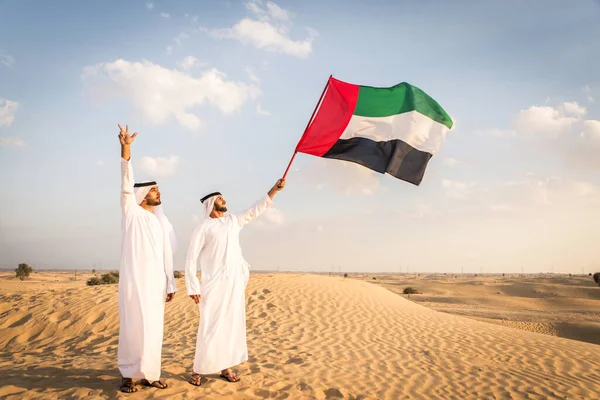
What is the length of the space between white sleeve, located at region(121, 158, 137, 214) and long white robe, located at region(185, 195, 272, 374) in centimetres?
88

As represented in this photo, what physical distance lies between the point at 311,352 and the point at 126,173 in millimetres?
4808

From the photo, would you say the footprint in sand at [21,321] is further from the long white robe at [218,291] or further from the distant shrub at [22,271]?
the distant shrub at [22,271]

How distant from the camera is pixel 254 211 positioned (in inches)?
214

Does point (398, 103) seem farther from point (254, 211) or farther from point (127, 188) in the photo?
point (127, 188)

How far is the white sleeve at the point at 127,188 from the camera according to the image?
4391mm

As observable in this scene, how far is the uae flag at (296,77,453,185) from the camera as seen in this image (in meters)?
6.21

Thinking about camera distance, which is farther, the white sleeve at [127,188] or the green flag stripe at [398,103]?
the green flag stripe at [398,103]

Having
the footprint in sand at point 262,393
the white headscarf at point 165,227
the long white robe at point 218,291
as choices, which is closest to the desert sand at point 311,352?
the footprint in sand at point 262,393

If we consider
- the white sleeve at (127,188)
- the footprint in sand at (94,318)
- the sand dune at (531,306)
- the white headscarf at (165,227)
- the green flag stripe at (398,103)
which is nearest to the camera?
the white sleeve at (127,188)

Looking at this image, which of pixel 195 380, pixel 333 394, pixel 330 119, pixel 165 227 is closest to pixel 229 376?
pixel 195 380

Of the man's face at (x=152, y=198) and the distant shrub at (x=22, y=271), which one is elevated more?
the man's face at (x=152, y=198)

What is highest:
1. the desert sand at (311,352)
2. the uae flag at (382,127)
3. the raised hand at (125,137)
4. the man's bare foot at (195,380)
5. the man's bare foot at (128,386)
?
the uae flag at (382,127)

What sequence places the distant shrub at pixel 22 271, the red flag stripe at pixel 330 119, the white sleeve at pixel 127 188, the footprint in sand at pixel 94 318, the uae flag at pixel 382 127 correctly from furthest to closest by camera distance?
1. the distant shrub at pixel 22 271
2. the footprint in sand at pixel 94 318
3. the uae flag at pixel 382 127
4. the red flag stripe at pixel 330 119
5. the white sleeve at pixel 127 188

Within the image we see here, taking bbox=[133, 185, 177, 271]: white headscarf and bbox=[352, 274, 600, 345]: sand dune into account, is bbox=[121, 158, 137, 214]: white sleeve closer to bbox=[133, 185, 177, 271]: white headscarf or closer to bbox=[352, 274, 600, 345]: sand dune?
bbox=[133, 185, 177, 271]: white headscarf
